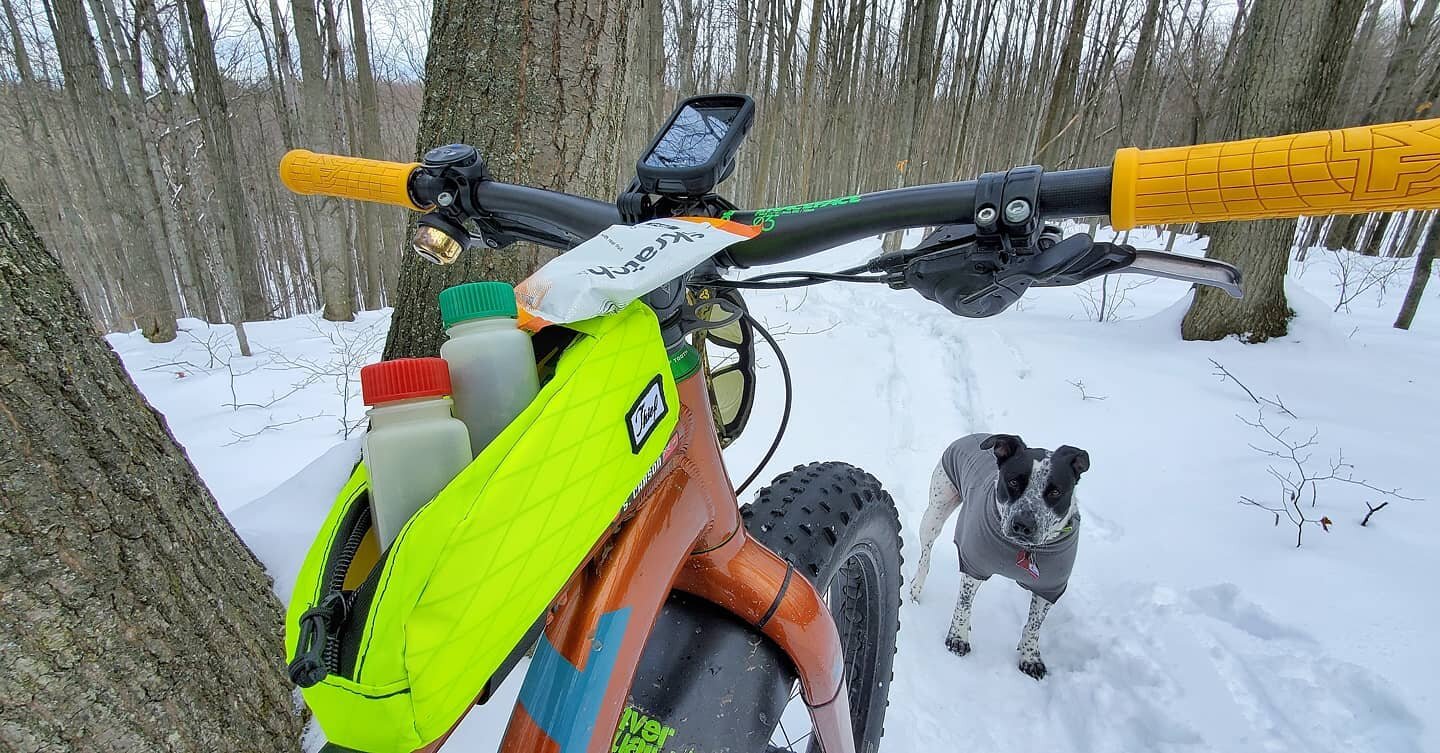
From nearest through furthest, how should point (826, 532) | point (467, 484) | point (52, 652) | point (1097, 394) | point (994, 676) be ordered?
point (467, 484), point (52, 652), point (826, 532), point (994, 676), point (1097, 394)

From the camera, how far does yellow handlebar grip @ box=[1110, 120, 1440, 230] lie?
1.79ft

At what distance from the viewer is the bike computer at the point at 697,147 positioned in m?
0.75

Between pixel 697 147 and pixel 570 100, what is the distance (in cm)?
110

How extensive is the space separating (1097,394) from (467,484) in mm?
4746

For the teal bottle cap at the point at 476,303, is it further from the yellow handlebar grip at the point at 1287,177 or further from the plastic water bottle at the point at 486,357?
the yellow handlebar grip at the point at 1287,177

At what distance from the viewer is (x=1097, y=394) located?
429cm

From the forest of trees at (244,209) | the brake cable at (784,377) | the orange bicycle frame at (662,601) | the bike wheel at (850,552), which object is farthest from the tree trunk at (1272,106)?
the orange bicycle frame at (662,601)

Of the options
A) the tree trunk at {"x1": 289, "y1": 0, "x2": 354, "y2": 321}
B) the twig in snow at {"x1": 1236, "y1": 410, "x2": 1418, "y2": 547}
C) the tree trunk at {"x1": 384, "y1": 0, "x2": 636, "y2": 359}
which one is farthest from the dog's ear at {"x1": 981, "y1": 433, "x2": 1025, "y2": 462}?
the tree trunk at {"x1": 289, "y1": 0, "x2": 354, "y2": 321}

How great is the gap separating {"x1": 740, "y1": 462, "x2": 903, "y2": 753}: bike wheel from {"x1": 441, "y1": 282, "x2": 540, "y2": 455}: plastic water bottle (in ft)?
2.46

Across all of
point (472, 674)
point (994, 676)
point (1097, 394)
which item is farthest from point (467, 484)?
point (1097, 394)

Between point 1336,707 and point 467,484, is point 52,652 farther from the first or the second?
point 1336,707

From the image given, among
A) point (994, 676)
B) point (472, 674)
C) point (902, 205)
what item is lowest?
point (994, 676)

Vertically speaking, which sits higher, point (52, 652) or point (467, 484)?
point (467, 484)

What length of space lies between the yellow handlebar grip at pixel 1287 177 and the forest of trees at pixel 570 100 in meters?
1.47
